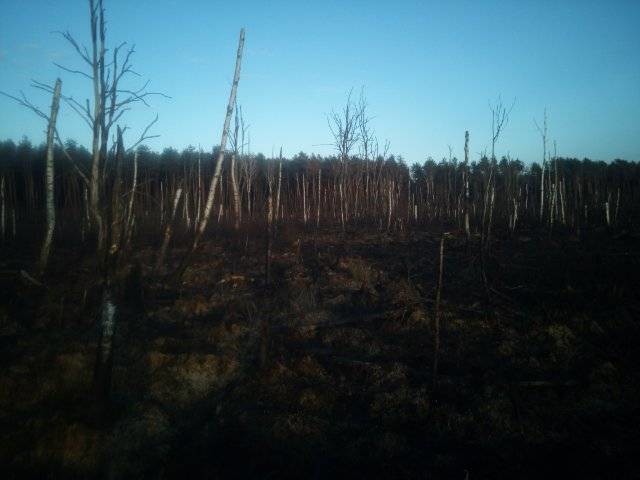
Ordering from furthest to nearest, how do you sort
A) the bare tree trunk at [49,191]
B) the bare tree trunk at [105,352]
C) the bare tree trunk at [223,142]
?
the bare tree trunk at [223,142], the bare tree trunk at [49,191], the bare tree trunk at [105,352]

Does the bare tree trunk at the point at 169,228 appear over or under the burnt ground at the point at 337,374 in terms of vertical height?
over

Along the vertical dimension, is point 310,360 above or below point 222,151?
below

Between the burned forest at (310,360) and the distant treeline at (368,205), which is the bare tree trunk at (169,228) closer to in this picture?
the burned forest at (310,360)

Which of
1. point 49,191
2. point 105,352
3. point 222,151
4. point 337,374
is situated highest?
point 222,151

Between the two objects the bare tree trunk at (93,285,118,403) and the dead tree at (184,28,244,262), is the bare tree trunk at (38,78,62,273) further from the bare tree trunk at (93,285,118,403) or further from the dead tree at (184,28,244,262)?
the bare tree trunk at (93,285,118,403)

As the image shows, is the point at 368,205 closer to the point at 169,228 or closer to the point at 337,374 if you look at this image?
the point at 169,228

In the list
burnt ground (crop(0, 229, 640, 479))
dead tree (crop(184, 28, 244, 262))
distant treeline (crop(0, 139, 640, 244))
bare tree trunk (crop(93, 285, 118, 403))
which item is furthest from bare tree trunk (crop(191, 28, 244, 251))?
bare tree trunk (crop(93, 285, 118, 403))

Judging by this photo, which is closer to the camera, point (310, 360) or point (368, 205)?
point (310, 360)

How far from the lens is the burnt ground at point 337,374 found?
485 cm

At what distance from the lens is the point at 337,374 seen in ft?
23.2

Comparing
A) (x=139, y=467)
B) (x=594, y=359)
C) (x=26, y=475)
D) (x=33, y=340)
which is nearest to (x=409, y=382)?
(x=594, y=359)

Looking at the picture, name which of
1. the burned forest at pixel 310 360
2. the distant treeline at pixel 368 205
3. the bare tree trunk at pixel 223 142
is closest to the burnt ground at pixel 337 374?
the burned forest at pixel 310 360

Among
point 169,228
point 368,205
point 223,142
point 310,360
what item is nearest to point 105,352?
point 310,360

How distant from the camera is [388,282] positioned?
1101cm
